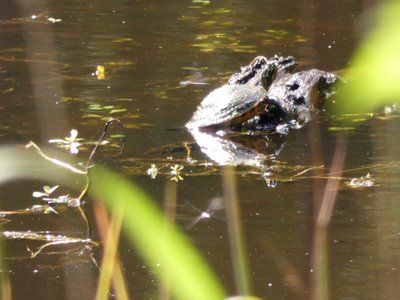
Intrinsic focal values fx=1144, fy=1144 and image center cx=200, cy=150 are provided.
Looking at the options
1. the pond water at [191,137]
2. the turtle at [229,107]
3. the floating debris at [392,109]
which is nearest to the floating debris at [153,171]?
the pond water at [191,137]

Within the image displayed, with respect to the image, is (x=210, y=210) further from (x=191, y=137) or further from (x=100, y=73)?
(x=100, y=73)

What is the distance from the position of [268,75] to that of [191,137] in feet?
3.72

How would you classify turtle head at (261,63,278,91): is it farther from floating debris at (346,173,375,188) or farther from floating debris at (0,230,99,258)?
floating debris at (0,230,99,258)

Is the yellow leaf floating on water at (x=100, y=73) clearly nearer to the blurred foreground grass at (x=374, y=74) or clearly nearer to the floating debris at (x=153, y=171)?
the blurred foreground grass at (x=374, y=74)

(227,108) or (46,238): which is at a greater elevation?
(227,108)

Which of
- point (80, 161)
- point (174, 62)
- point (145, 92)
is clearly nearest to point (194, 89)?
point (145, 92)

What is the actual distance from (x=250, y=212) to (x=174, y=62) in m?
3.74

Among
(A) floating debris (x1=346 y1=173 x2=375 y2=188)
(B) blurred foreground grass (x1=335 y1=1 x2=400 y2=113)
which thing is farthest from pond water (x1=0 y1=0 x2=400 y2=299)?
(B) blurred foreground grass (x1=335 y1=1 x2=400 y2=113)

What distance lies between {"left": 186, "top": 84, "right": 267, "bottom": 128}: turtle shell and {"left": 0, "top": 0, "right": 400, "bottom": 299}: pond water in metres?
0.16

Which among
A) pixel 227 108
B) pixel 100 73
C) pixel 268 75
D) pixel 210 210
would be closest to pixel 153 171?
pixel 210 210

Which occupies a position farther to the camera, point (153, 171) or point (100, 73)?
point (100, 73)

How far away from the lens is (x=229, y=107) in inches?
268

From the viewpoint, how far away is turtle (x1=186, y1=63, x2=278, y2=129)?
6.74 meters

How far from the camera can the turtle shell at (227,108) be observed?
6742mm
